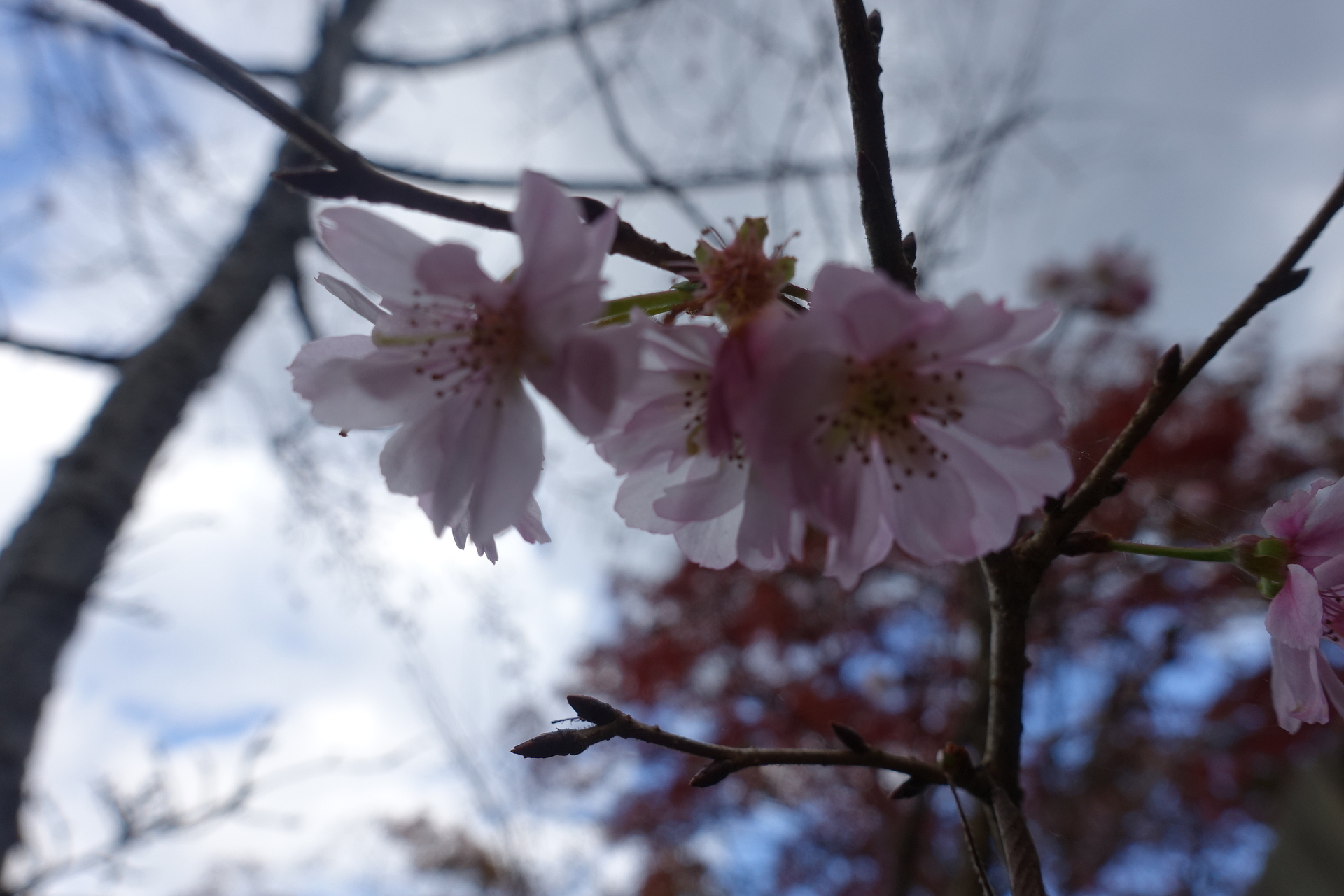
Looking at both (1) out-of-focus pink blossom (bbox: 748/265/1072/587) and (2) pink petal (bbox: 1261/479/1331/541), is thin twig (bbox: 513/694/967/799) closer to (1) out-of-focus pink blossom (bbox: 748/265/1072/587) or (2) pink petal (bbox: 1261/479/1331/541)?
(1) out-of-focus pink blossom (bbox: 748/265/1072/587)

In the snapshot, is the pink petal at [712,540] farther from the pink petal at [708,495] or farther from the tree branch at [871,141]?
the tree branch at [871,141]

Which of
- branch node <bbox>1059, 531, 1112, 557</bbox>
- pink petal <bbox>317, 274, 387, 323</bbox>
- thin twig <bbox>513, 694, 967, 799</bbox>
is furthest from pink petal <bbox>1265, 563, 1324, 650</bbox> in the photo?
pink petal <bbox>317, 274, 387, 323</bbox>

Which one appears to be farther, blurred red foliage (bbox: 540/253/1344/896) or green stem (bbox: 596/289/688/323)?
blurred red foliage (bbox: 540/253/1344/896)

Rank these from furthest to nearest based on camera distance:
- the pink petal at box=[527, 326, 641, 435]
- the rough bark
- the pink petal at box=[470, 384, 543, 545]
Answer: the rough bark, the pink petal at box=[470, 384, 543, 545], the pink petal at box=[527, 326, 641, 435]

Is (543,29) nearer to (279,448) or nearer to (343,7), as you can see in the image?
(343,7)

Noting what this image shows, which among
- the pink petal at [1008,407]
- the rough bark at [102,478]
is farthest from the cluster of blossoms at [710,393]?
the rough bark at [102,478]

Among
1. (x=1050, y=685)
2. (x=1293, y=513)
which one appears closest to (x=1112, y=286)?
(x=1050, y=685)

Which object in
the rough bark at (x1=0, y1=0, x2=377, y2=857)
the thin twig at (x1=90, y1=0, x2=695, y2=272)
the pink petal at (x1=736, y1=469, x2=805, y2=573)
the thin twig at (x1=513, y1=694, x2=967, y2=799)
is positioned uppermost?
the rough bark at (x1=0, y1=0, x2=377, y2=857)
